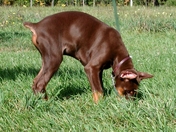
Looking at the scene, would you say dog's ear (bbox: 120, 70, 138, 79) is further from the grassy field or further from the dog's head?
the grassy field

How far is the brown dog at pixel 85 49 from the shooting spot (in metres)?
4.71

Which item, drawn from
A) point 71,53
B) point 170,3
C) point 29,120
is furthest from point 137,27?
point 170,3

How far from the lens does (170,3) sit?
37.3 metres

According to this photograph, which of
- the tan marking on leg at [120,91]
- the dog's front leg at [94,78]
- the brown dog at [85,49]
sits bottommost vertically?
the tan marking on leg at [120,91]

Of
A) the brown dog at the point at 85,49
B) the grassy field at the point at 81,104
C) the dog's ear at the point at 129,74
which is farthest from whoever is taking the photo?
the brown dog at the point at 85,49

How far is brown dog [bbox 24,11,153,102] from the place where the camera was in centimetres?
471

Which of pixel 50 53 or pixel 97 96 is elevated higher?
pixel 50 53

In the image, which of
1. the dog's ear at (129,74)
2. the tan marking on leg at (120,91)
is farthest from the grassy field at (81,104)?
the dog's ear at (129,74)

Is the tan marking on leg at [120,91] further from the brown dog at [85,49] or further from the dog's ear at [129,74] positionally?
the dog's ear at [129,74]

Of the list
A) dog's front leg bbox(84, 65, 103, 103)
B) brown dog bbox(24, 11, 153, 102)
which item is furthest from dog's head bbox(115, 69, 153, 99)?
dog's front leg bbox(84, 65, 103, 103)

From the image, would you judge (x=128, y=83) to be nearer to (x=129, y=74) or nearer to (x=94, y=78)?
(x=129, y=74)

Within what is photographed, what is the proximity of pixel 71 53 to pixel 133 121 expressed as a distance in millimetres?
1819

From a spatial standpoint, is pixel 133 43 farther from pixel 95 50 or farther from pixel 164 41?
pixel 95 50

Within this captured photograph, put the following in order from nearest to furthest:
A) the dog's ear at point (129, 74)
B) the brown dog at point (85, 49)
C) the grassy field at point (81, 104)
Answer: the grassy field at point (81, 104)
the dog's ear at point (129, 74)
the brown dog at point (85, 49)
